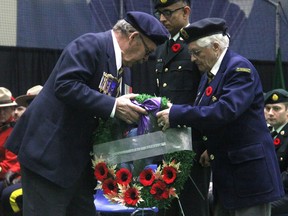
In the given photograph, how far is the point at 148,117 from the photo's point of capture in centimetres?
291

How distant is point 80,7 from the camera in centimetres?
653

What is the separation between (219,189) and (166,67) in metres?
1.00

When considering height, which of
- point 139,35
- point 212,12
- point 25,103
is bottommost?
point 25,103

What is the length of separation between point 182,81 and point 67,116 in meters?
1.04

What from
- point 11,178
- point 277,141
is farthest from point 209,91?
point 11,178

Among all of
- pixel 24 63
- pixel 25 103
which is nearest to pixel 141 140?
pixel 25 103

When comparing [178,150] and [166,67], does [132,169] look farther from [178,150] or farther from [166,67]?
[166,67]

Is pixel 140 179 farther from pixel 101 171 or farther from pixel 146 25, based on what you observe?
pixel 146 25

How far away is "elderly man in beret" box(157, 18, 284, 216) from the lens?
9.46ft

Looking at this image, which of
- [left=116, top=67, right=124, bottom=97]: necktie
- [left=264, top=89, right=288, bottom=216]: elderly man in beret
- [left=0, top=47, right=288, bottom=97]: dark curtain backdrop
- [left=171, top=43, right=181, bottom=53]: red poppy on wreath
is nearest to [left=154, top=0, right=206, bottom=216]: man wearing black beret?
[left=171, top=43, right=181, bottom=53]: red poppy on wreath

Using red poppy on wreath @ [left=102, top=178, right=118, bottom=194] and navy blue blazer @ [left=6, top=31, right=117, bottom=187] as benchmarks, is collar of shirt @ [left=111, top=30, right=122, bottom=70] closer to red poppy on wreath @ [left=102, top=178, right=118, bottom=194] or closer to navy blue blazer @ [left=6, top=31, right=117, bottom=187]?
navy blue blazer @ [left=6, top=31, right=117, bottom=187]

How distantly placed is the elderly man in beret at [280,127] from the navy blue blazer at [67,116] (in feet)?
7.16

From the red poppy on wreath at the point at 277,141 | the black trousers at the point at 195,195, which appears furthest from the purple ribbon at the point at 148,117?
the red poppy on wreath at the point at 277,141

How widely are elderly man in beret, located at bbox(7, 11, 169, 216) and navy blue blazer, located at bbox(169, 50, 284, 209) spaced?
340 millimetres
